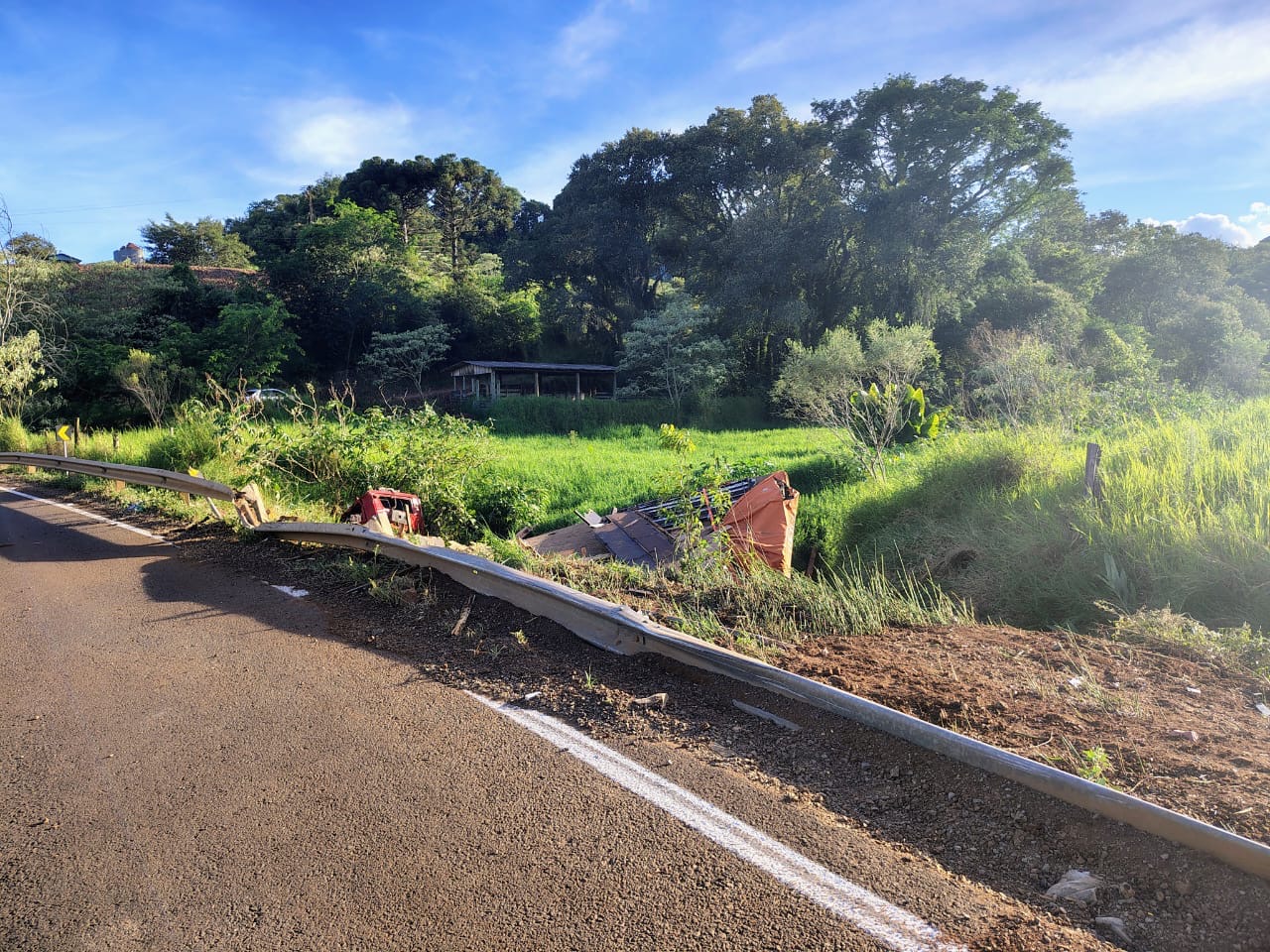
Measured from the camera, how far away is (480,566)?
5367 millimetres

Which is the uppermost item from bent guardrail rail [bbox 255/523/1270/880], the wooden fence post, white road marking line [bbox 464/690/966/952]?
the wooden fence post

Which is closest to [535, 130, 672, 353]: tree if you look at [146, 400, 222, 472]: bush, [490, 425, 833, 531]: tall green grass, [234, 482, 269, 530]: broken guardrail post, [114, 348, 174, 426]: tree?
[490, 425, 833, 531]: tall green grass

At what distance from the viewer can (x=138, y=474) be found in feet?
36.1

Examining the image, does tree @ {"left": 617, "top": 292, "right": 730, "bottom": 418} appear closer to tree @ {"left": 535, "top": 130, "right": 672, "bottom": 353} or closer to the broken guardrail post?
tree @ {"left": 535, "top": 130, "right": 672, "bottom": 353}

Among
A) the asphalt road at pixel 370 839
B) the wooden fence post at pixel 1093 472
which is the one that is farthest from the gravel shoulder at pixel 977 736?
the wooden fence post at pixel 1093 472

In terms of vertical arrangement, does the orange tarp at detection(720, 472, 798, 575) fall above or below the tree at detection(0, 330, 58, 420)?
below

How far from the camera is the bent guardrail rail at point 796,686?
8.02ft

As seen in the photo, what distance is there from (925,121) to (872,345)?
13.6 meters

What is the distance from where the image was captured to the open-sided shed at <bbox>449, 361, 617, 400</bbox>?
41.5m

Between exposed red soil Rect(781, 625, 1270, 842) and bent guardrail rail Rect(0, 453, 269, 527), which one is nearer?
exposed red soil Rect(781, 625, 1270, 842)

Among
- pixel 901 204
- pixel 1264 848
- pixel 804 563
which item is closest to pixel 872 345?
pixel 901 204

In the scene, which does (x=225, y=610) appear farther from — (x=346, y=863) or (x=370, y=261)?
(x=370, y=261)

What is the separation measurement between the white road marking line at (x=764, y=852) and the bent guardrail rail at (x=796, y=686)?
810 millimetres

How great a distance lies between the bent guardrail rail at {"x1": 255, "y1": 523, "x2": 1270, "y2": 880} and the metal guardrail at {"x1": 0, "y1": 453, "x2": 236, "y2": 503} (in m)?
3.32
